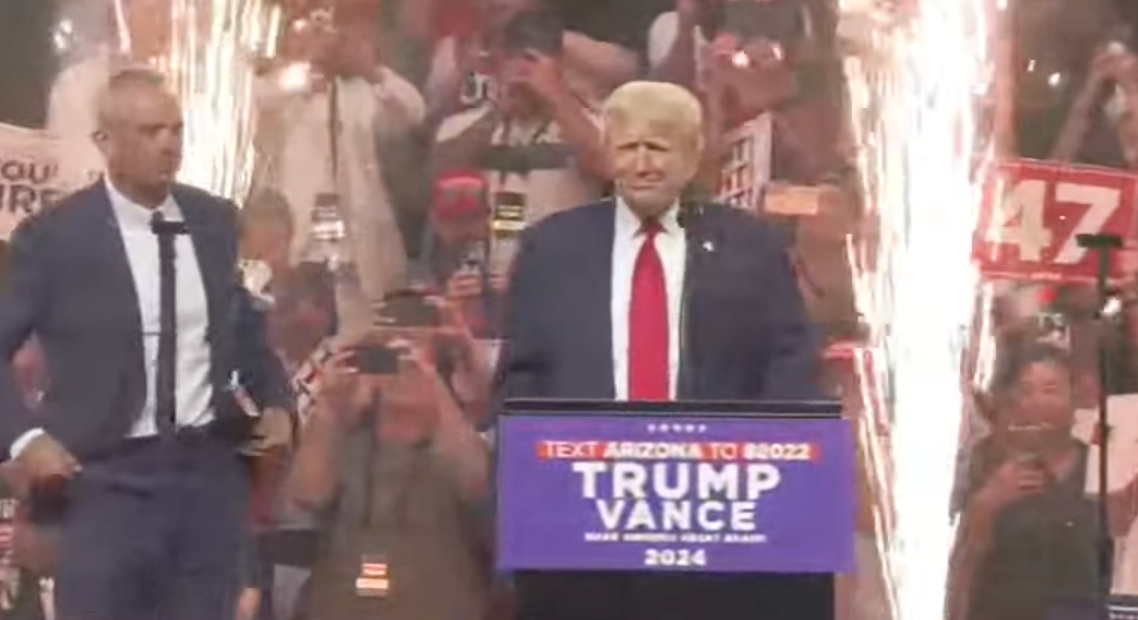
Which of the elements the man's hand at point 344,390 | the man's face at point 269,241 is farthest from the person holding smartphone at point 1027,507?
the man's face at point 269,241

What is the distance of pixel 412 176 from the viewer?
426 cm

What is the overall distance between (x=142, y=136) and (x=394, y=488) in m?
0.88

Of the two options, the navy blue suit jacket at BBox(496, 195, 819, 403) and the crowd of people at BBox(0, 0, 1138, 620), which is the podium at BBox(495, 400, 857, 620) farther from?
the crowd of people at BBox(0, 0, 1138, 620)

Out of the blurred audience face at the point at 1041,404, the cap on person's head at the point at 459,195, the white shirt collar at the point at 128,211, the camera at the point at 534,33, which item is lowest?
the blurred audience face at the point at 1041,404

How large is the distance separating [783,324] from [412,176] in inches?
42.2

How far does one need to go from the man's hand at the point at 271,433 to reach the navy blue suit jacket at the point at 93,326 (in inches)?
1.8

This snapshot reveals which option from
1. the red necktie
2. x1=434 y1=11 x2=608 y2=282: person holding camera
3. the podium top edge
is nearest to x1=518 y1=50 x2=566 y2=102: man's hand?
x1=434 y1=11 x2=608 y2=282: person holding camera

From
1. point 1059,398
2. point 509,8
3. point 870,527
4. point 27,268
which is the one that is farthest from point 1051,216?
point 27,268

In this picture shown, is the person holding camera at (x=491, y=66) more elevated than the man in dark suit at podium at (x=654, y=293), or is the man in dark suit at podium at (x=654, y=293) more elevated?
the person holding camera at (x=491, y=66)

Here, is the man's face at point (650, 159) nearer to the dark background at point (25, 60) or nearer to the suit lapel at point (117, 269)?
the suit lapel at point (117, 269)

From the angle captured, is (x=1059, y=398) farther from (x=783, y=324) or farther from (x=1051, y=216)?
(x=783, y=324)

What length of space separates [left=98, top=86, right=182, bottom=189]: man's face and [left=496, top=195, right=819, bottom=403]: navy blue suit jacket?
737 millimetres

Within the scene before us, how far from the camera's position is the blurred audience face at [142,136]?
3734mm

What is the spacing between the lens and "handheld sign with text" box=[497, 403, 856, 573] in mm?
2611
